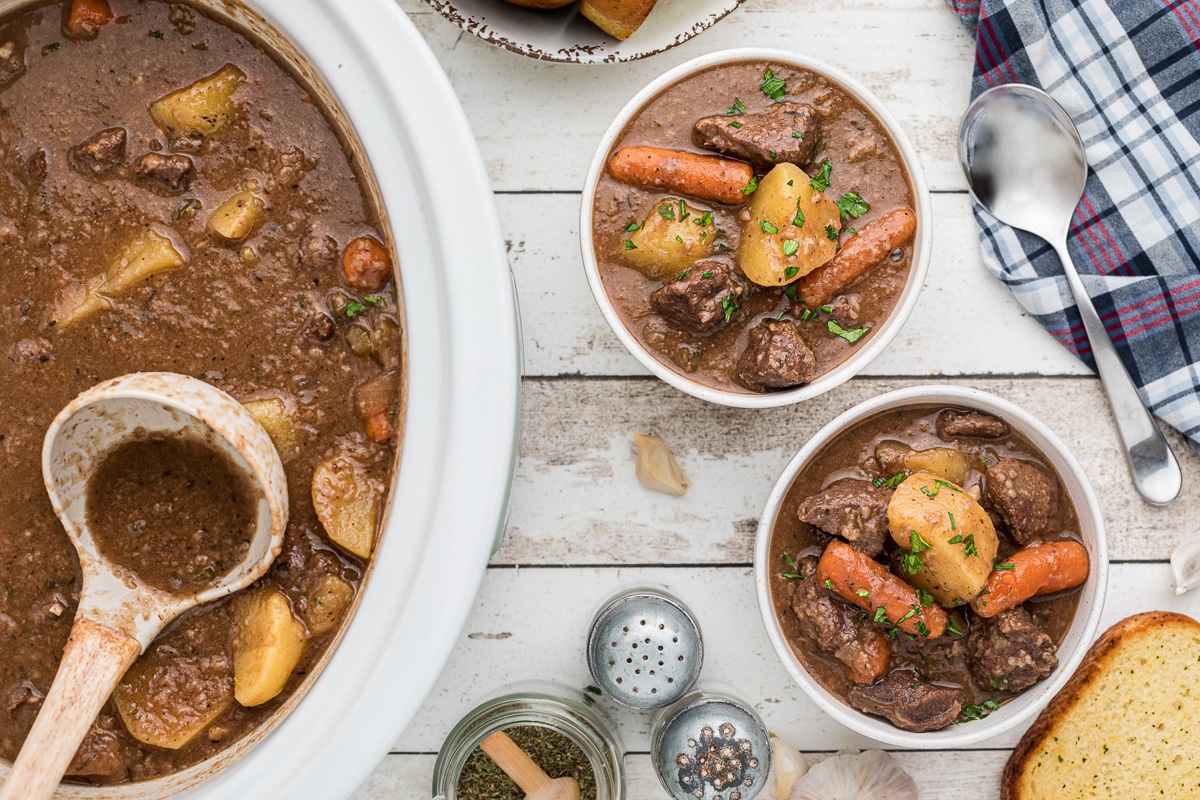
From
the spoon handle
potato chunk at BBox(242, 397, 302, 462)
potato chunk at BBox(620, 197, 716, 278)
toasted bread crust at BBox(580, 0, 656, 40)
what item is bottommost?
the spoon handle

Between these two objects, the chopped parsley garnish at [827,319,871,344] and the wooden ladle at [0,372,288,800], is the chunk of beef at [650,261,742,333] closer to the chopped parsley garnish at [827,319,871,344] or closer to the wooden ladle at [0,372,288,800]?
the chopped parsley garnish at [827,319,871,344]

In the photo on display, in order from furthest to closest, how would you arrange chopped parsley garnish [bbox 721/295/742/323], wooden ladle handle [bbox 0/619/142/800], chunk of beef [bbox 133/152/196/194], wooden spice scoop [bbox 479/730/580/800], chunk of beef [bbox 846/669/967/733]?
wooden spice scoop [bbox 479/730/580/800]
chunk of beef [bbox 846/669/967/733]
chopped parsley garnish [bbox 721/295/742/323]
chunk of beef [bbox 133/152/196/194]
wooden ladle handle [bbox 0/619/142/800]

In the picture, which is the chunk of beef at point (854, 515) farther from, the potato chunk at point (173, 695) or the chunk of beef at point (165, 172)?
the chunk of beef at point (165, 172)

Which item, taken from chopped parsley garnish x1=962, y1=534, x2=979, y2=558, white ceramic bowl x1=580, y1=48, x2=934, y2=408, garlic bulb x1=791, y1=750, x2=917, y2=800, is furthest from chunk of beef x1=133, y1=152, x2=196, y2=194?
garlic bulb x1=791, y1=750, x2=917, y2=800

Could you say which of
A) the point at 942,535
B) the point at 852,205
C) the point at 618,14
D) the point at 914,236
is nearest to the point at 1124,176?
the point at 914,236

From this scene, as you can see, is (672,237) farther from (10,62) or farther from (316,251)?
(10,62)

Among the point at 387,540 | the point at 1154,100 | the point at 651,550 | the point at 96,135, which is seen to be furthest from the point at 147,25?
the point at 1154,100
